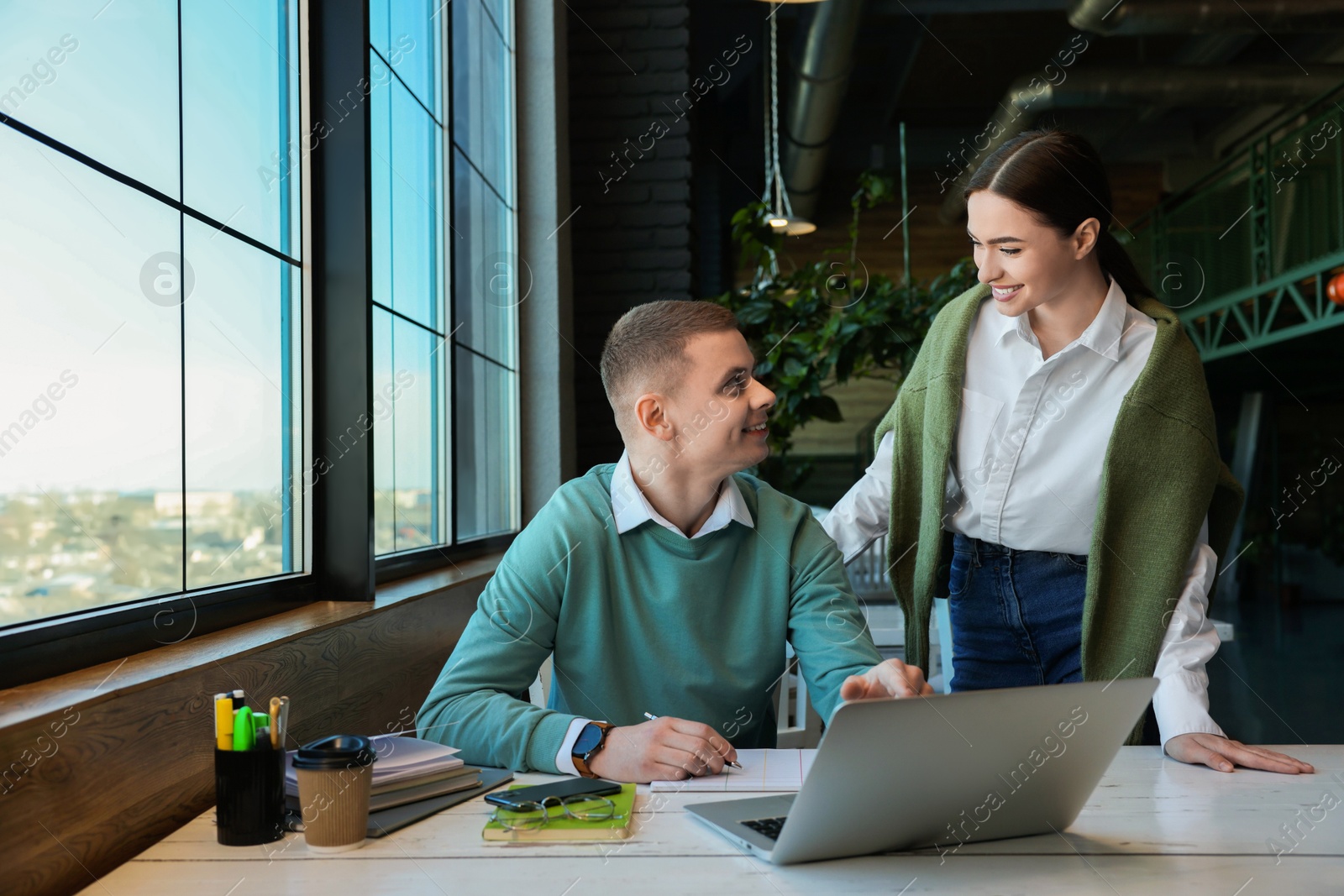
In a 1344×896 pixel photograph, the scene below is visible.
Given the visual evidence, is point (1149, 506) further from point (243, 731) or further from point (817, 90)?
point (817, 90)

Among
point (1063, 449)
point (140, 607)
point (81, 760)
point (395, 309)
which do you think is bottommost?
point (81, 760)

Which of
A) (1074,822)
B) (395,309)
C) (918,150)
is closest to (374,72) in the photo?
(395,309)

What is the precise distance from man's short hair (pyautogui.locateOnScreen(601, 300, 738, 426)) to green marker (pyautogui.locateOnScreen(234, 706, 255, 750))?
2.28 ft

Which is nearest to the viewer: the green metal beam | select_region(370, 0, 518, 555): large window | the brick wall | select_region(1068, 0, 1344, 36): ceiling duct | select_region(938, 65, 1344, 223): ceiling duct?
select_region(370, 0, 518, 555): large window

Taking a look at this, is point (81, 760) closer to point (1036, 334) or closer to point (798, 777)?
point (798, 777)

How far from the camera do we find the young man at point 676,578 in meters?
1.49

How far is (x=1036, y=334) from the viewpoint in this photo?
174 centimetres

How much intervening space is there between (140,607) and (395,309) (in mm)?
1263

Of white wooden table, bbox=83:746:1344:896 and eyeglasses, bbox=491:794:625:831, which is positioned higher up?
eyeglasses, bbox=491:794:625:831

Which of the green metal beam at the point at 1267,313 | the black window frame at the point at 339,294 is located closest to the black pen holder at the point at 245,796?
the black window frame at the point at 339,294

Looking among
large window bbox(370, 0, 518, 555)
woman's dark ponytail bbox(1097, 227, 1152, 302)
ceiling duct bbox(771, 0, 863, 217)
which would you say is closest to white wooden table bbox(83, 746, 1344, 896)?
woman's dark ponytail bbox(1097, 227, 1152, 302)

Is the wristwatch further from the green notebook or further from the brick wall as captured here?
the brick wall

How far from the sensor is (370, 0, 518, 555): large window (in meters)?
2.42

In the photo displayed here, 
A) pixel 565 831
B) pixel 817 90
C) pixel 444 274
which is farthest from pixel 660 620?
pixel 817 90
